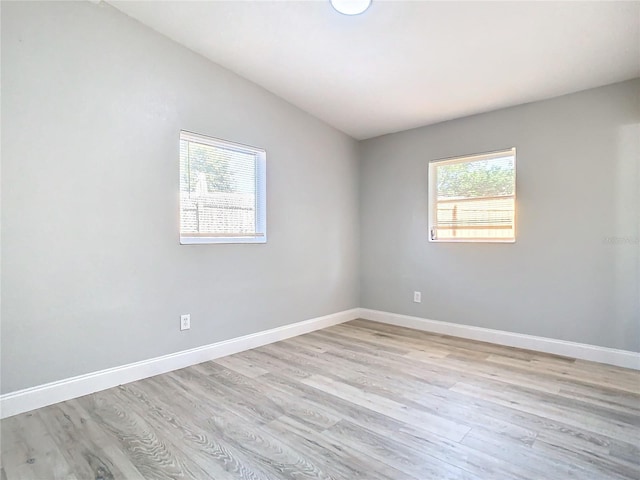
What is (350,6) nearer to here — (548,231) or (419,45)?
(419,45)

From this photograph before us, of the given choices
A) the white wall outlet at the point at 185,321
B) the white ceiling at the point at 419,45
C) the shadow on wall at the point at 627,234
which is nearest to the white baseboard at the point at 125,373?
the white wall outlet at the point at 185,321

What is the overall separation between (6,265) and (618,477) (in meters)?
3.40

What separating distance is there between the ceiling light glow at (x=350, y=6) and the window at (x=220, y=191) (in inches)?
59.4

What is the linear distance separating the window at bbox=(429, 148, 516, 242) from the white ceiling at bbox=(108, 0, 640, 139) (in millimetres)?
582

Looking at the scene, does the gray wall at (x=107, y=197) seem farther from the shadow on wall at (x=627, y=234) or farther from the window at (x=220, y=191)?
the shadow on wall at (x=627, y=234)

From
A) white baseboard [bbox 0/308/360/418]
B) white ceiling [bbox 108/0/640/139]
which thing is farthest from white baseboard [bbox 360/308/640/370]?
white ceiling [bbox 108/0/640/139]

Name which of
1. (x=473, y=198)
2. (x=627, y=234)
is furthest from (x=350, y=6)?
(x=627, y=234)

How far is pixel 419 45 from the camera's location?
2.60m

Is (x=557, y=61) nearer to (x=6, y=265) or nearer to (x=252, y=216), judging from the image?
(x=252, y=216)

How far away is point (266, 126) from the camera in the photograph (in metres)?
3.56

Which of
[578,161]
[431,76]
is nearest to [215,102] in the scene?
[431,76]

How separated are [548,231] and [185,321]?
11.0 ft

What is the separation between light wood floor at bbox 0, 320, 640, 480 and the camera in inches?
63.2

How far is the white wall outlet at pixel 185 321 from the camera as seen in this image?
9.53 ft
